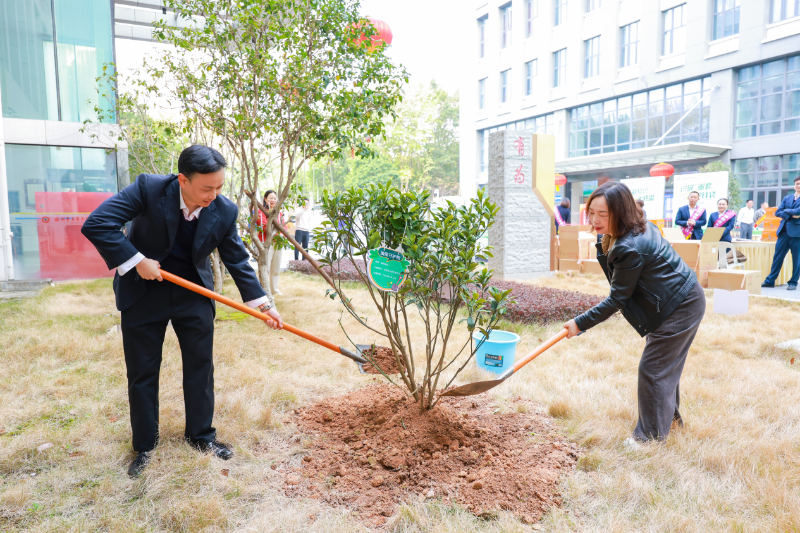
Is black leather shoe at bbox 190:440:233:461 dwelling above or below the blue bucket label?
below

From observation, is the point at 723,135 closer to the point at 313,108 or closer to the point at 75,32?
the point at 313,108

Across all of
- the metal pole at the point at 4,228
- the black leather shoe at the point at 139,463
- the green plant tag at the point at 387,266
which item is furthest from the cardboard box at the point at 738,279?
the metal pole at the point at 4,228

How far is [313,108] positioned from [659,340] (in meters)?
4.69

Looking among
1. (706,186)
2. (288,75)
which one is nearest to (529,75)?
(706,186)

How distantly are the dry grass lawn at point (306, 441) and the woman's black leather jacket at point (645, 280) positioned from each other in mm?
760

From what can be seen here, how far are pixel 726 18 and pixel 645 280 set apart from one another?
65.1 feet

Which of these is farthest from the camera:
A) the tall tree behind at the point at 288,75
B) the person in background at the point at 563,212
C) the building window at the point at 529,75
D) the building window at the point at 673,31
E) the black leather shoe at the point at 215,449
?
the building window at the point at 529,75

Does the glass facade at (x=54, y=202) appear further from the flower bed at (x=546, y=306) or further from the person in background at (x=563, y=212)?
the person in background at (x=563, y=212)

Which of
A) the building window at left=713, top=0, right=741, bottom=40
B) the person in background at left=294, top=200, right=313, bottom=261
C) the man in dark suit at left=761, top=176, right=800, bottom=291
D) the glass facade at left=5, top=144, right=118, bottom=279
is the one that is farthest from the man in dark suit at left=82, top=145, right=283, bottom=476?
the building window at left=713, top=0, right=741, bottom=40

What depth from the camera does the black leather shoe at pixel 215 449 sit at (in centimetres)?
275

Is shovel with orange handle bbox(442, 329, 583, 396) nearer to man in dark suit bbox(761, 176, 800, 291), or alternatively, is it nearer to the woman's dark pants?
the woman's dark pants

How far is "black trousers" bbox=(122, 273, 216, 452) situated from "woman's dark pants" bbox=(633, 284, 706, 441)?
2456 millimetres

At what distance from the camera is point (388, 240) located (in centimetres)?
268

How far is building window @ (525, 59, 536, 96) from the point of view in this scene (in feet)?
82.0
